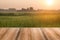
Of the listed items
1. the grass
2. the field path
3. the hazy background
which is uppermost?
the hazy background

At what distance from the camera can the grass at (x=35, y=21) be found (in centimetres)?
166

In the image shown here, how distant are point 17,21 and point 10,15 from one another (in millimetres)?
136

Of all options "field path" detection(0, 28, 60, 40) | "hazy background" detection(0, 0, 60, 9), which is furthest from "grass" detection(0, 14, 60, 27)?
"field path" detection(0, 28, 60, 40)

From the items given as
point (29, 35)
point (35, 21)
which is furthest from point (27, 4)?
point (29, 35)

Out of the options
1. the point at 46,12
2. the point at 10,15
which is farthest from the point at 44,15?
the point at 10,15

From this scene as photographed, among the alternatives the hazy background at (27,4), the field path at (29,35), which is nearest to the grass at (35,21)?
the hazy background at (27,4)

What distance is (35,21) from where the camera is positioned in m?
1.67

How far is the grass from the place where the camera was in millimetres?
1664

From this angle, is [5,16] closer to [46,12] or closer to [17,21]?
[17,21]

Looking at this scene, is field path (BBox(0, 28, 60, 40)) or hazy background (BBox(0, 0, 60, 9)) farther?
hazy background (BBox(0, 0, 60, 9))

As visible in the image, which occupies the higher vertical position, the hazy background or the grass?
the hazy background

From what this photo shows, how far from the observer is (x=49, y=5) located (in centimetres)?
169

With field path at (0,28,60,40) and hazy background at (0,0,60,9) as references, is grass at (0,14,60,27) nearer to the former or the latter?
hazy background at (0,0,60,9)

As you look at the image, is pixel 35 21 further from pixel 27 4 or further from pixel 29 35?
pixel 29 35
